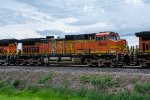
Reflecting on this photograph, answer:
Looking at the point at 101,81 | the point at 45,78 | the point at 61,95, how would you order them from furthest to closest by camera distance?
the point at 45,78 → the point at 101,81 → the point at 61,95

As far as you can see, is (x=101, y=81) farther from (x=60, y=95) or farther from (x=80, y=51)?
(x=80, y=51)

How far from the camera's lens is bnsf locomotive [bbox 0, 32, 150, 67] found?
28608mm

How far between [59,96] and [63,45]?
729 inches

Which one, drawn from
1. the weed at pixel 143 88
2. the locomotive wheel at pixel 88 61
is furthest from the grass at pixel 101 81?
the locomotive wheel at pixel 88 61

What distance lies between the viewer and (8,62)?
39.3 metres

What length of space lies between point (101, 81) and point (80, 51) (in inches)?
601

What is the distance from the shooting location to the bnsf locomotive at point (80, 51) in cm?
Result: 2861

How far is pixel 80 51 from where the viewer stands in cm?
3319

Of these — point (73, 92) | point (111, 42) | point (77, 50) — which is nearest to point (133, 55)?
point (111, 42)

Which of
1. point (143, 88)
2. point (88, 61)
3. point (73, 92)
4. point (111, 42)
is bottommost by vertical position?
point (73, 92)

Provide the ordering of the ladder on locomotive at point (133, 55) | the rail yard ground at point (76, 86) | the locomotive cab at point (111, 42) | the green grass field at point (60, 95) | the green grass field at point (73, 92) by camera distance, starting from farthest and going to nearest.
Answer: the locomotive cab at point (111, 42), the ladder on locomotive at point (133, 55), the rail yard ground at point (76, 86), the green grass field at point (73, 92), the green grass field at point (60, 95)

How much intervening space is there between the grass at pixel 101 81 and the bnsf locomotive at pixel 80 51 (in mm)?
9076

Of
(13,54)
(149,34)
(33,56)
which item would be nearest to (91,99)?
(149,34)

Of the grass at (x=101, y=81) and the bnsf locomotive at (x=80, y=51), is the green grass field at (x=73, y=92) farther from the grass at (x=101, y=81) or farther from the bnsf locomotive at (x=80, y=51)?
the bnsf locomotive at (x=80, y=51)
